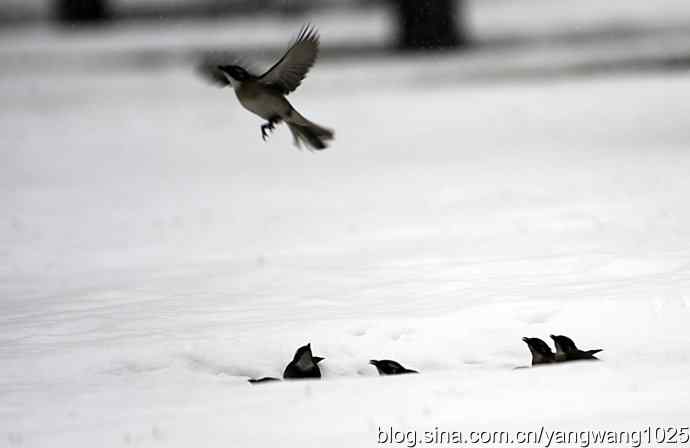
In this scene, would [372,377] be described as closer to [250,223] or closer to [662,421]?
[662,421]

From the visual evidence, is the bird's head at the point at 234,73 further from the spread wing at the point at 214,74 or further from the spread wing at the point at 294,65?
the spread wing at the point at 294,65

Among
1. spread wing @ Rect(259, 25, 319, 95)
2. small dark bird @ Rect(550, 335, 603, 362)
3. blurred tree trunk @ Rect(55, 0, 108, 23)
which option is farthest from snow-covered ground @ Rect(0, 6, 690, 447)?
blurred tree trunk @ Rect(55, 0, 108, 23)

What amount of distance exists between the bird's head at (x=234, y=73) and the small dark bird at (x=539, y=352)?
1.70m

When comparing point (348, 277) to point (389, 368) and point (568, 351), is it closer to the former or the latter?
point (389, 368)

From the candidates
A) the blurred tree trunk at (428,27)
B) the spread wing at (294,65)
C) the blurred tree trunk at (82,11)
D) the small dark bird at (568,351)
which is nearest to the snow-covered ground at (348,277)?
the small dark bird at (568,351)

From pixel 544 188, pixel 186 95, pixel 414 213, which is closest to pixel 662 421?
pixel 414 213

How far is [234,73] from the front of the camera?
5789 millimetres

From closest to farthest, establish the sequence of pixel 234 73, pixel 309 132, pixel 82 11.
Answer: pixel 234 73 < pixel 309 132 < pixel 82 11

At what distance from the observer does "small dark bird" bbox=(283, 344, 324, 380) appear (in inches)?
233

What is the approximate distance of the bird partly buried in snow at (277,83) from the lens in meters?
5.82

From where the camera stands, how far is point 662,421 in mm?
4969

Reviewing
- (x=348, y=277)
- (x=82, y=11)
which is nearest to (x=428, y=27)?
(x=82, y=11)

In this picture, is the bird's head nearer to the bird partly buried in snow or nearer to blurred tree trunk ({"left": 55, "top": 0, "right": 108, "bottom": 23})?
the bird partly buried in snow

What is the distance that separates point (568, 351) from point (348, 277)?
7.04 feet
